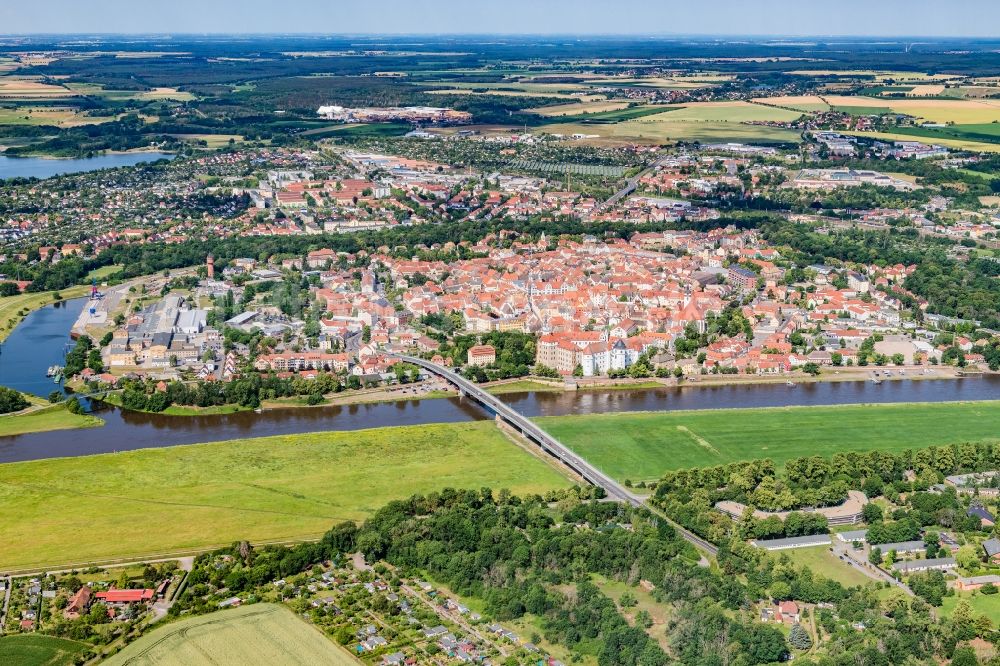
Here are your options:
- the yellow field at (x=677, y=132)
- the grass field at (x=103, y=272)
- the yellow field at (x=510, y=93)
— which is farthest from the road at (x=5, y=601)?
the yellow field at (x=510, y=93)

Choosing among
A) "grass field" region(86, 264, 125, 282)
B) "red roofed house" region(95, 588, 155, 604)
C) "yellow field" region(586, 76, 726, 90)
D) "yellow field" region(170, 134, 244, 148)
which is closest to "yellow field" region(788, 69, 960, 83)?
"yellow field" region(586, 76, 726, 90)

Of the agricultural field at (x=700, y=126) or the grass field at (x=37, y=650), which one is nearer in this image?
the grass field at (x=37, y=650)

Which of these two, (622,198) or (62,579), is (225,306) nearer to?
(62,579)

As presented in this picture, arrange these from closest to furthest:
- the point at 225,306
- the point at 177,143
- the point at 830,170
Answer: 1. the point at 225,306
2. the point at 830,170
3. the point at 177,143

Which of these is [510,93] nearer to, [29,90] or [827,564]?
[29,90]

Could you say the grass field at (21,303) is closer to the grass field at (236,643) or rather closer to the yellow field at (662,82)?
the grass field at (236,643)

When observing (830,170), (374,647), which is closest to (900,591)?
(374,647)
